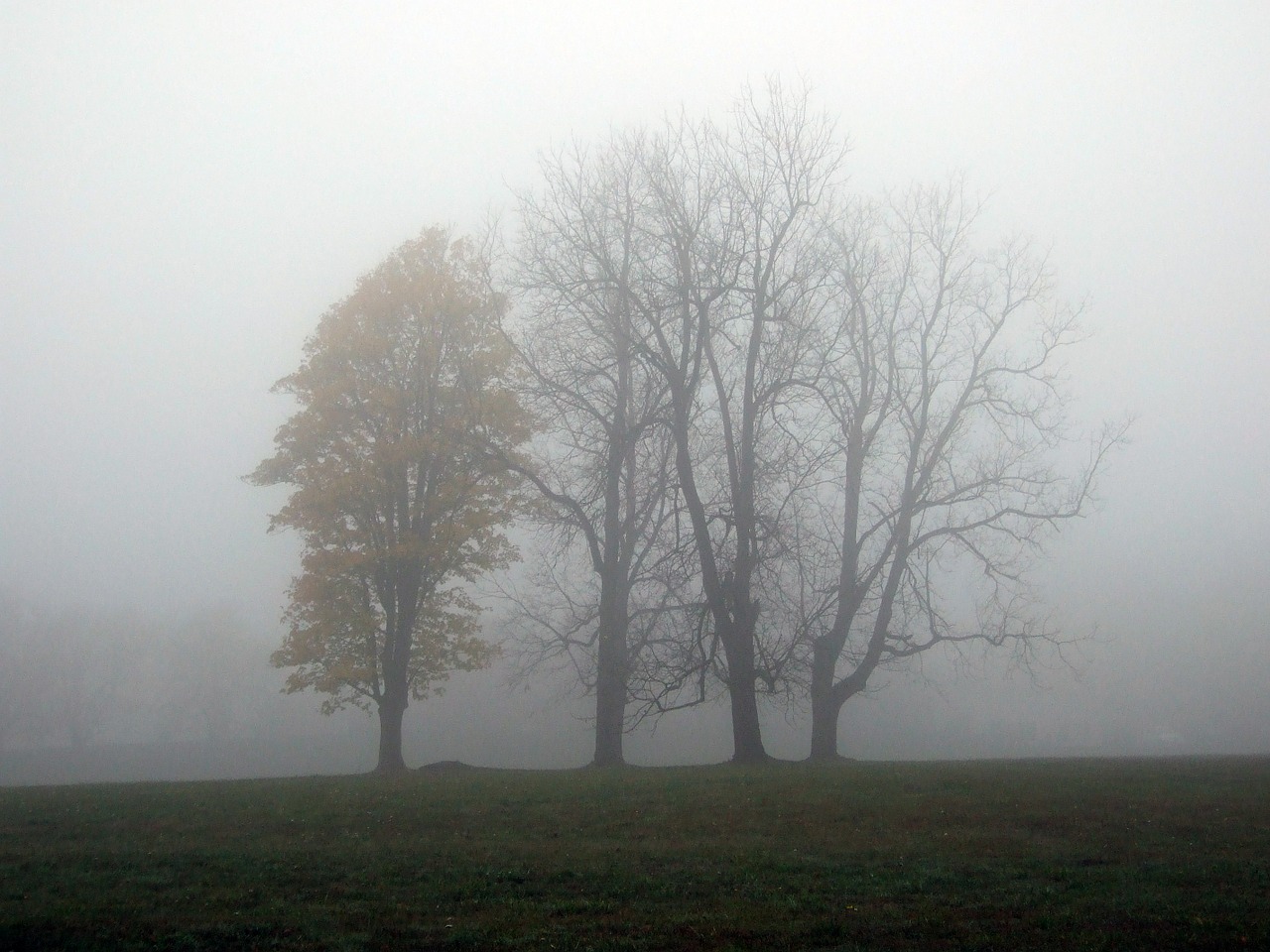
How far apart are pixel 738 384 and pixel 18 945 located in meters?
19.8

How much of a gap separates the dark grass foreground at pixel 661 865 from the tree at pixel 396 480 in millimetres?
9039

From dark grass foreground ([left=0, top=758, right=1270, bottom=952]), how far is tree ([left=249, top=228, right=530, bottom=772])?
904cm

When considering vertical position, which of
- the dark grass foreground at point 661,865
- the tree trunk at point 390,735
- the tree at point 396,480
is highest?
the tree at point 396,480

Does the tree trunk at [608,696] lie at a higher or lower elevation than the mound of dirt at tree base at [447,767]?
higher

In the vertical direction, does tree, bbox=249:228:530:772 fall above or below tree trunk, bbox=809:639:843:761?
above

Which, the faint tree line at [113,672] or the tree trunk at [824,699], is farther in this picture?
the faint tree line at [113,672]

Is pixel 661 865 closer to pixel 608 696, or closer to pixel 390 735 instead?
pixel 608 696

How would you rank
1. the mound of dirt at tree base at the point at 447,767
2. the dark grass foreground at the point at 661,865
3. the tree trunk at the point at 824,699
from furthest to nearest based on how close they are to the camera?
the tree trunk at the point at 824,699 < the mound of dirt at tree base at the point at 447,767 < the dark grass foreground at the point at 661,865

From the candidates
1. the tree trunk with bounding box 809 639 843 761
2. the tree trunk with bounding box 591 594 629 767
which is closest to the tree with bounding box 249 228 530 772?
the tree trunk with bounding box 591 594 629 767

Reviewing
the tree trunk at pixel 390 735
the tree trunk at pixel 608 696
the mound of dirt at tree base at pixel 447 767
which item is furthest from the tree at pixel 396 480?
the tree trunk at pixel 608 696

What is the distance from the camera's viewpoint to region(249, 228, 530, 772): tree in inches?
981

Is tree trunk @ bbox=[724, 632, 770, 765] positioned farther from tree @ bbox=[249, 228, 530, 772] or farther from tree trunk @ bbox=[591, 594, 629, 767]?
tree @ bbox=[249, 228, 530, 772]

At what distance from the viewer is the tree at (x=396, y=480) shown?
24.9m

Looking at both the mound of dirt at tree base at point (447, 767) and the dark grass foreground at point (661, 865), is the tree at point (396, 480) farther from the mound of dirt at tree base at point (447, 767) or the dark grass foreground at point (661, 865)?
the dark grass foreground at point (661, 865)
